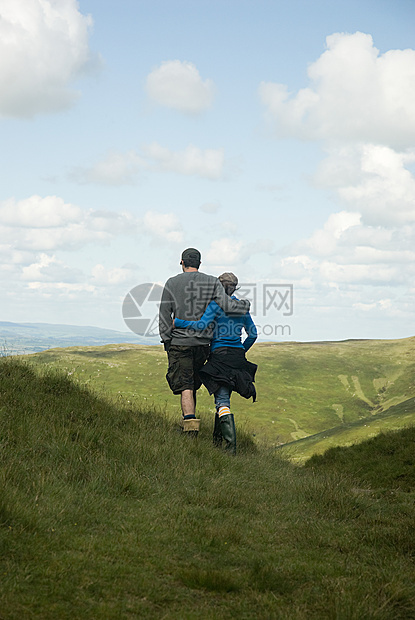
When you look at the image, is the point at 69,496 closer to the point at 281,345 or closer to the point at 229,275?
the point at 229,275

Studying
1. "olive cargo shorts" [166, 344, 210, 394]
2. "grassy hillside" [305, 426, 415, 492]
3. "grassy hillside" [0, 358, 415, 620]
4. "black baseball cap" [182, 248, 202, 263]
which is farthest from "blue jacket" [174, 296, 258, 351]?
"grassy hillside" [305, 426, 415, 492]

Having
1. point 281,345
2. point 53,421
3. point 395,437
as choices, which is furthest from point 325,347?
point 53,421

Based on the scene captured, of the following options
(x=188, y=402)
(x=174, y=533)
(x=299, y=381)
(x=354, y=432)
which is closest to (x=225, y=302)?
(x=188, y=402)

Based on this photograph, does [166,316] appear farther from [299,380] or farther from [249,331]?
[299,380]

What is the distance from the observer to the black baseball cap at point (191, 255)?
34.6 feet

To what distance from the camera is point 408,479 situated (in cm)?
1074

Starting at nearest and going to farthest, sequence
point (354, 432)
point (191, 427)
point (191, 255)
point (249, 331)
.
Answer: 1. point (191, 427)
2. point (191, 255)
3. point (249, 331)
4. point (354, 432)

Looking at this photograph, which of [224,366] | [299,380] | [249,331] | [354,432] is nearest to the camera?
[224,366]

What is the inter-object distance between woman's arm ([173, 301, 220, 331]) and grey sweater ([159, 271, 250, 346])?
0.06 metres

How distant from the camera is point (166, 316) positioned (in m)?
10.3

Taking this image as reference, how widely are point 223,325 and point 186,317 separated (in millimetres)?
826

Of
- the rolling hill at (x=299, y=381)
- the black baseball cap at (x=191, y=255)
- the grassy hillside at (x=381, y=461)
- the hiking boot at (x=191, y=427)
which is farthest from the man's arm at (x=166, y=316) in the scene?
the rolling hill at (x=299, y=381)

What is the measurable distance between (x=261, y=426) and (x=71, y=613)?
56.3 m

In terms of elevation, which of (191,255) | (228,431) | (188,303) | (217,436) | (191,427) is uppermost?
(191,255)
